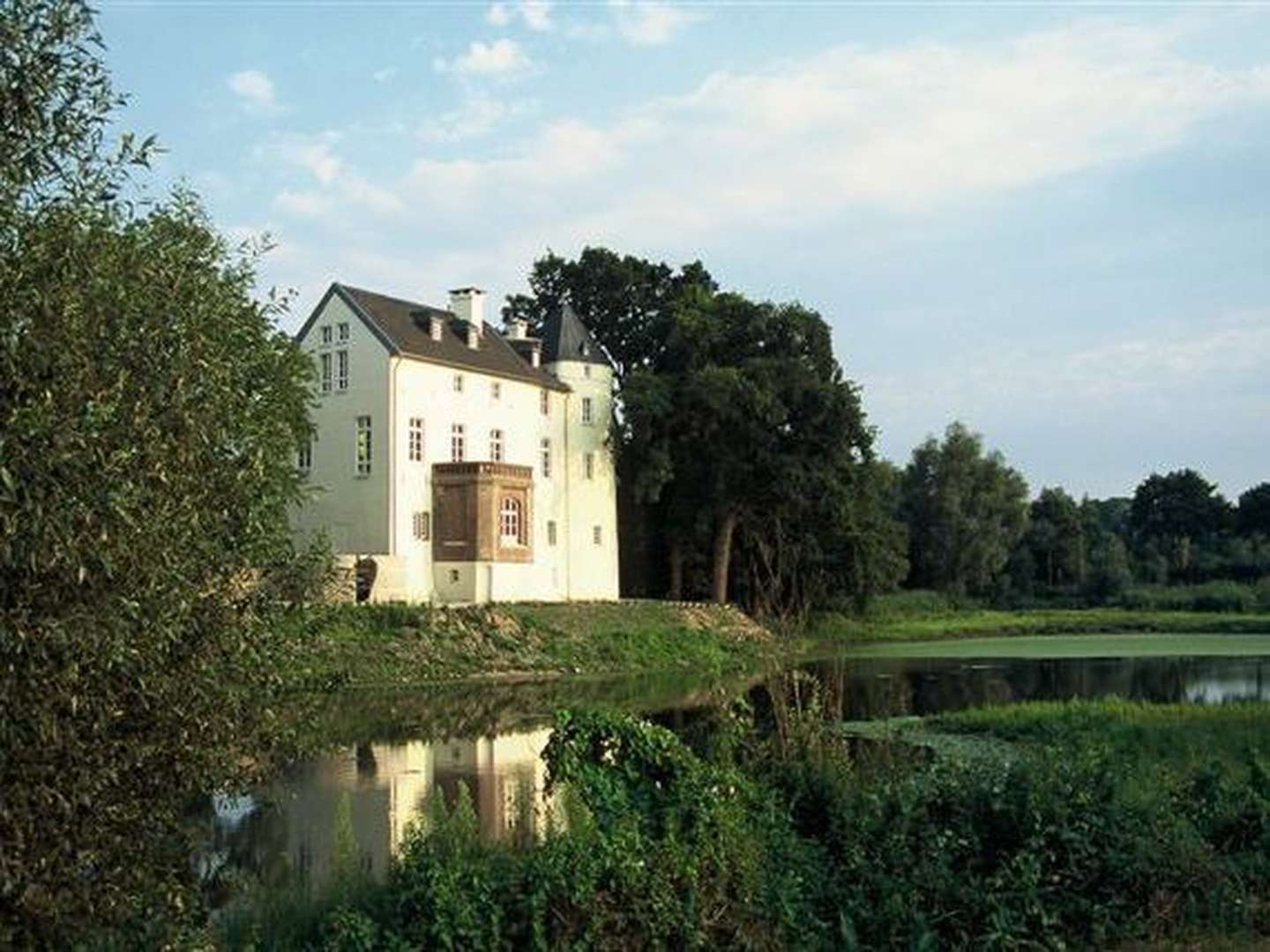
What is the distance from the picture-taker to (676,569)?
66500 mm

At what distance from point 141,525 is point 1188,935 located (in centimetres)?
753

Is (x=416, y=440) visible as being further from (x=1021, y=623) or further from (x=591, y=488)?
(x=1021, y=623)

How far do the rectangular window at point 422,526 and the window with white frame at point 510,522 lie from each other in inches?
113

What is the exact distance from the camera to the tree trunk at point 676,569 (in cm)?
6554

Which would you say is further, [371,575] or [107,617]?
[371,575]

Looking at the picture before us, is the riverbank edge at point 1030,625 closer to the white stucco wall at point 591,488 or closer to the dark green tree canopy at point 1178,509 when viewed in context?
the white stucco wall at point 591,488

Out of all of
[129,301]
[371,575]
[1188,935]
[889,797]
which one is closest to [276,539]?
[129,301]

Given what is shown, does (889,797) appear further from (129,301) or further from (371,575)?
(371,575)

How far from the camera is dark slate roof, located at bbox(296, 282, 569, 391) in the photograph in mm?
53094

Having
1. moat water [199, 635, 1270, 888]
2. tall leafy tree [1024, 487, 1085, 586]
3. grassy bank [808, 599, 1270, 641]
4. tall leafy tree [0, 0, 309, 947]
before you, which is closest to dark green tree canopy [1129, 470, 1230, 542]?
tall leafy tree [1024, 487, 1085, 586]

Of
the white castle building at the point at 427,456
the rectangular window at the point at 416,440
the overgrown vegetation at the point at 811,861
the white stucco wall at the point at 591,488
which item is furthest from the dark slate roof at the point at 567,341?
the overgrown vegetation at the point at 811,861

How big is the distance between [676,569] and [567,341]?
12.7 m

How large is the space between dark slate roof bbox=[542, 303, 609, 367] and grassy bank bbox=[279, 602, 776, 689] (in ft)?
43.5

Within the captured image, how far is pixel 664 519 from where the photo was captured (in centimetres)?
6594
